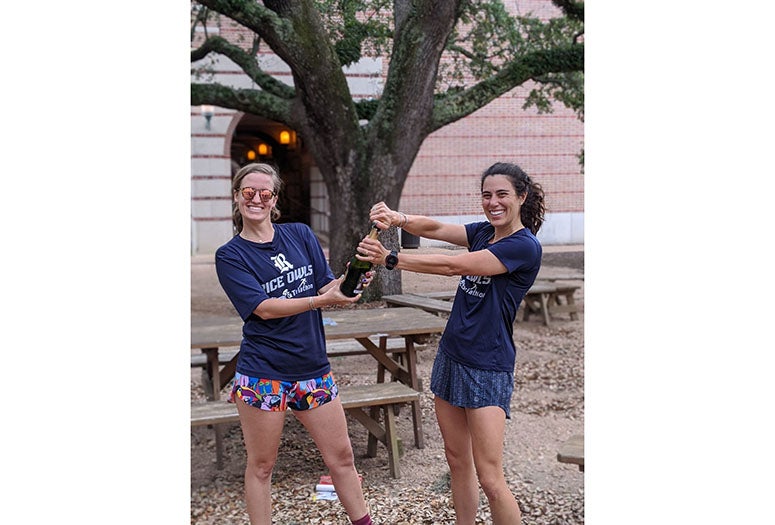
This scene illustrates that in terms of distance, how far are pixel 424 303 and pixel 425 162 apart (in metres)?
0.62

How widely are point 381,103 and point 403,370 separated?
1.19m

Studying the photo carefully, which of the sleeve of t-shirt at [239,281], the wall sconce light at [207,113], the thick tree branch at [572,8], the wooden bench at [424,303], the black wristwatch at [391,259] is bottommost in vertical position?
the wooden bench at [424,303]

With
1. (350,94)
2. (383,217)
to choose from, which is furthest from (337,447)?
(350,94)

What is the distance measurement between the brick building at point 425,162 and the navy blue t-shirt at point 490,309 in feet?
1.16

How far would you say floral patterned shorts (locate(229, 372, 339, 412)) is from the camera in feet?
7.65

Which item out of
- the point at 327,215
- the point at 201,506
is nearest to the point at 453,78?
the point at 327,215

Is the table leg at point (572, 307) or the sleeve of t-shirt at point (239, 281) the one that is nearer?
the sleeve of t-shirt at point (239, 281)

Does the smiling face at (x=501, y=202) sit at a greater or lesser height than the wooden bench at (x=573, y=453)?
greater

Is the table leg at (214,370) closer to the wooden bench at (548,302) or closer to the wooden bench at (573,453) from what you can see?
the wooden bench at (573,453)

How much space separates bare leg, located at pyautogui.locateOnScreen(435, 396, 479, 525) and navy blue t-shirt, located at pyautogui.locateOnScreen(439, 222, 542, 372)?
0.67ft

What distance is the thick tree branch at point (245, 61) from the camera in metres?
3.34

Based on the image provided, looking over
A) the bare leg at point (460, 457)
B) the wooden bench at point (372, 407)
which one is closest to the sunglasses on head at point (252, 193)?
the bare leg at point (460, 457)

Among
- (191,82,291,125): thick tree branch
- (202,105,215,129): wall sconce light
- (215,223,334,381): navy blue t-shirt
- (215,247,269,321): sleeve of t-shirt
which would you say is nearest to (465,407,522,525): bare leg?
(215,223,334,381): navy blue t-shirt

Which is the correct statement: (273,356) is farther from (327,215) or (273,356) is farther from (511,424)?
(511,424)
